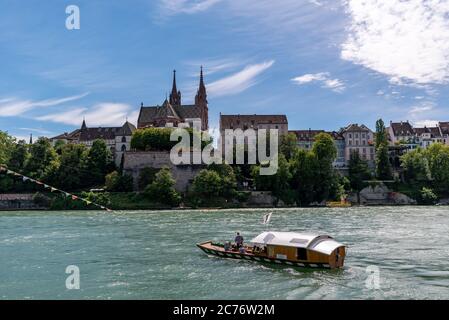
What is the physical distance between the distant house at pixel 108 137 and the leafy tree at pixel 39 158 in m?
13.8

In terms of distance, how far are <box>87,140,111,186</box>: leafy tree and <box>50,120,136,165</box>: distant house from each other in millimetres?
5743

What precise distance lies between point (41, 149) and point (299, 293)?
87.5 m

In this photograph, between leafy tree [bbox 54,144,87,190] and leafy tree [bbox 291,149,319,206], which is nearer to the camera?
leafy tree [bbox 291,149,319,206]

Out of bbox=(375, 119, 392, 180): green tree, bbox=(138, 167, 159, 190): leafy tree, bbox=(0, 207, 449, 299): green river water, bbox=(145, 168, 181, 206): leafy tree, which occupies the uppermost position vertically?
bbox=(375, 119, 392, 180): green tree

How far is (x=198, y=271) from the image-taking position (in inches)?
864

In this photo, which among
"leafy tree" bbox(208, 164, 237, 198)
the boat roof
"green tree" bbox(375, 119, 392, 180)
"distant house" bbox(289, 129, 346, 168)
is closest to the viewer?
the boat roof

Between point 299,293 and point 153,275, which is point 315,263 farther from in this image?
point 153,275

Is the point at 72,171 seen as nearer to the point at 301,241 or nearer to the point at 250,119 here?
the point at 250,119

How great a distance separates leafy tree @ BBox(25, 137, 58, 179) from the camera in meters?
92.8

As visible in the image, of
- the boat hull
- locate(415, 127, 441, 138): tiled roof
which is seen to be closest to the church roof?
locate(415, 127, 441, 138): tiled roof

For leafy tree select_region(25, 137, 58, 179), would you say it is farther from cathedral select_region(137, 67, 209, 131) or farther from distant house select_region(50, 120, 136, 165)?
cathedral select_region(137, 67, 209, 131)

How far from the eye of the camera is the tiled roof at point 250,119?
374 feet

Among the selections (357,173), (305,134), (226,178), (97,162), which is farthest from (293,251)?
(305,134)
